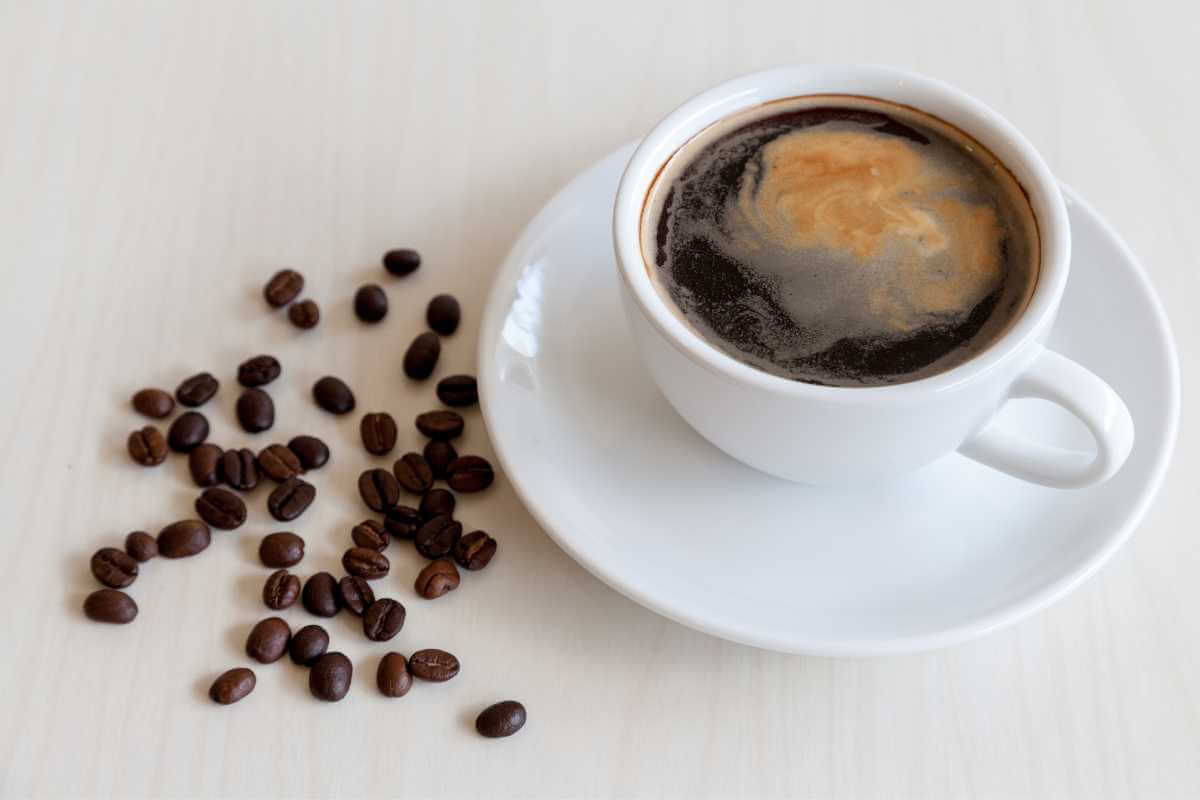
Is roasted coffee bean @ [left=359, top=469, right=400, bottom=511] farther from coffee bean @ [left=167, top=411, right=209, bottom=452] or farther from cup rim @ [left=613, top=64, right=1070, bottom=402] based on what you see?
cup rim @ [left=613, top=64, right=1070, bottom=402]

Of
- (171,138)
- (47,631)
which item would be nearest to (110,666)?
(47,631)

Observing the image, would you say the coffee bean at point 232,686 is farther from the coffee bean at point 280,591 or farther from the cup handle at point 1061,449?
the cup handle at point 1061,449

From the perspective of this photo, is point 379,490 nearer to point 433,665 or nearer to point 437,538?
point 437,538

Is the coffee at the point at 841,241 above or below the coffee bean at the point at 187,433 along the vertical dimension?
above

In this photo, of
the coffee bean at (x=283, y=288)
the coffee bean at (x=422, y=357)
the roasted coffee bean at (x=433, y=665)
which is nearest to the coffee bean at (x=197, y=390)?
the coffee bean at (x=283, y=288)

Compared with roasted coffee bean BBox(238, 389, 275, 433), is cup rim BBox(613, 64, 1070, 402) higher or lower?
higher

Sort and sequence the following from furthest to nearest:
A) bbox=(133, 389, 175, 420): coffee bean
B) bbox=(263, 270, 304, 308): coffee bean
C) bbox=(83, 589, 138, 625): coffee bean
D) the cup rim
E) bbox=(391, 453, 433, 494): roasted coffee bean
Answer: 1. bbox=(263, 270, 304, 308): coffee bean
2. bbox=(133, 389, 175, 420): coffee bean
3. bbox=(391, 453, 433, 494): roasted coffee bean
4. bbox=(83, 589, 138, 625): coffee bean
5. the cup rim

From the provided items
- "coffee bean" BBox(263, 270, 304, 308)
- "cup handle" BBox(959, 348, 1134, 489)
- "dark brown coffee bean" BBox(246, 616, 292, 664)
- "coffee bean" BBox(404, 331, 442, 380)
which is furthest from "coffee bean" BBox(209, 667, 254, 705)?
"cup handle" BBox(959, 348, 1134, 489)

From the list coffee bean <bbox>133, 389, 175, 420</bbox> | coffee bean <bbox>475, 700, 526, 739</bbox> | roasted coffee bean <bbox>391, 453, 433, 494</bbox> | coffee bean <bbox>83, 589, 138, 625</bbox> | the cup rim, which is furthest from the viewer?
coffee bean <bbox>133, 389, 175, 420</bbox>
